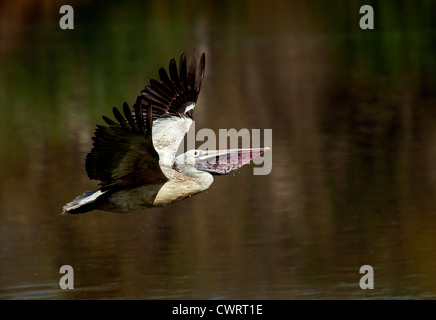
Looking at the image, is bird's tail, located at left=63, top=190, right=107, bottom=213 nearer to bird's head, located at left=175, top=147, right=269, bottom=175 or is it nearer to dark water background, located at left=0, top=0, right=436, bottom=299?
bird's head, located at left=175, top=147, right=269, bottom=175

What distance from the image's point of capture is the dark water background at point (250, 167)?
8.47 m

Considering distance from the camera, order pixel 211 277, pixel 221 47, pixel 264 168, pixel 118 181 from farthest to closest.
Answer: pixel 221 47 → pixel 264 168 → pixel 211 277 → pixel 118 181

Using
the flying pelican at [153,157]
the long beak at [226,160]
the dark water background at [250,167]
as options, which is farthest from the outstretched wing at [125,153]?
the dark water background at [250,167]

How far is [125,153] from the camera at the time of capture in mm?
6688

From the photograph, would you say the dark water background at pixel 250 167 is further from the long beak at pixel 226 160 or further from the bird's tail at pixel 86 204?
the bird's tail at pixel 86 204

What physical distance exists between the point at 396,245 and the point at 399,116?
19.4 ft

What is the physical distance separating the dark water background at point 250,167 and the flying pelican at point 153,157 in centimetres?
116

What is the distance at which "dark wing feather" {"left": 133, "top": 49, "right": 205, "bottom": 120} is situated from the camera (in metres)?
8.20

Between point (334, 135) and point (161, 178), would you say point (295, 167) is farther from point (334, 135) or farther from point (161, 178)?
point (161, 178)

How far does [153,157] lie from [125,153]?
21 centimetres

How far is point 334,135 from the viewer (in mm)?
13398

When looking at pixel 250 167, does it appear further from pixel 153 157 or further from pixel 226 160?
pixel 153 157

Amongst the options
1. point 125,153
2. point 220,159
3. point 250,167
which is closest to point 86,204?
point 125,153

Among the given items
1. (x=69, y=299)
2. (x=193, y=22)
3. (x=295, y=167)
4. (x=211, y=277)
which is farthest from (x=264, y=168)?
(x=193, y=22)
